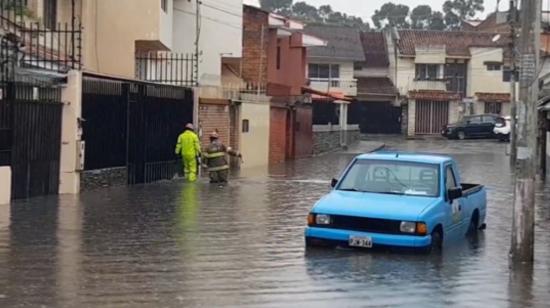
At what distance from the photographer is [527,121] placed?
12.6 metres

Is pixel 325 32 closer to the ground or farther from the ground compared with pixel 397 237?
farther from the ground

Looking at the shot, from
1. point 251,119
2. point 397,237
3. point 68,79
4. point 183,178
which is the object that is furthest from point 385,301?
point 251,119

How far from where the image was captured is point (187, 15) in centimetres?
3672

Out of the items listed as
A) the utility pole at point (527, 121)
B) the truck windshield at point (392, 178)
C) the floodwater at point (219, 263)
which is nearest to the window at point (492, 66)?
the floodwater at point (219, 263)

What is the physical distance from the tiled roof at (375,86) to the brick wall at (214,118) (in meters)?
42.2

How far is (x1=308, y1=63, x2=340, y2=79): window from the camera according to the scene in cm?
7494

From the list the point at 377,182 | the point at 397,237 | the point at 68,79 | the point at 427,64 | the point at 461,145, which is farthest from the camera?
the point at 427,64

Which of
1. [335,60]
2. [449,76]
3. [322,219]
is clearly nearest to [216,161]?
[322,219]

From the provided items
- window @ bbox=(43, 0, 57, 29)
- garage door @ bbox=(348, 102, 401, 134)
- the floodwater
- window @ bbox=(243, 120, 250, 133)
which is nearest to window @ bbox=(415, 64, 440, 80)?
garage door @ bbox=(348, 102, 401, 134)

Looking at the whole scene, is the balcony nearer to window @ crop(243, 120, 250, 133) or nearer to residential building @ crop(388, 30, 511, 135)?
residential building @ crop(388, 30, 511, 135)

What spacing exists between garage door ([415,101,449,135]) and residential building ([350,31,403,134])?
2129mm

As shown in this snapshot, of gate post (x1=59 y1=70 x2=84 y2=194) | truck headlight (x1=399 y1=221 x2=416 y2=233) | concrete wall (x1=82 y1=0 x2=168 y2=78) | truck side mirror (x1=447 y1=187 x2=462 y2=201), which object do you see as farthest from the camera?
concrete wall (x1=82 y1=0 x2=168 y2=78)

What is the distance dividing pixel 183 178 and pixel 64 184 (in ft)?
22.9

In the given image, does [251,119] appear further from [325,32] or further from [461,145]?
[325,32]
